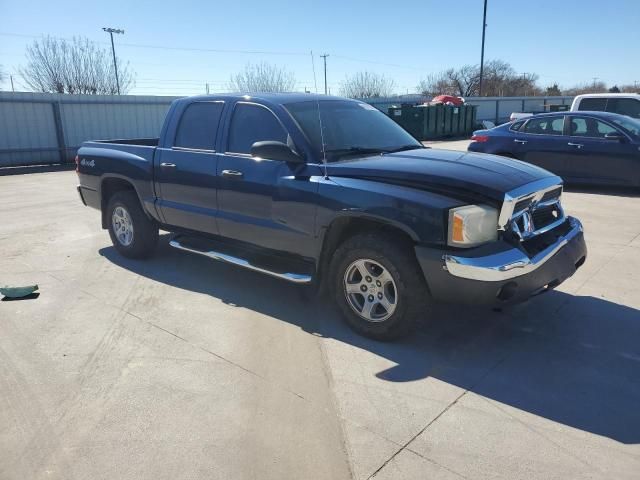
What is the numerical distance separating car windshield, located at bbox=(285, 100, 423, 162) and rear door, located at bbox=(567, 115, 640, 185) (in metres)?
6.10

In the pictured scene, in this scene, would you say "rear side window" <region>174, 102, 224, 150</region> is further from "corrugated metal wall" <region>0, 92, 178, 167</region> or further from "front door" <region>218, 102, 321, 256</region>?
"corrugated metal wall" <region>0, 92, 178, 167</region>

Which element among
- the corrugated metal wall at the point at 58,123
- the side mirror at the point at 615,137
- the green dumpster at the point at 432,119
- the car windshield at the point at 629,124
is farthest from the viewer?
the green dumpster at the point at 432,119

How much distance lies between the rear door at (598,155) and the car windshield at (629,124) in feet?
0.59

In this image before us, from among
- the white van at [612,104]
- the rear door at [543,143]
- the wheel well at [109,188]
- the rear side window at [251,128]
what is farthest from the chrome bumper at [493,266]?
the white van at [612,104]

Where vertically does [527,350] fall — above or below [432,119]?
below

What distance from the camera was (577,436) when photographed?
284cm

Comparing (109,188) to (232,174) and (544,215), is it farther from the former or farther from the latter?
(544,215)

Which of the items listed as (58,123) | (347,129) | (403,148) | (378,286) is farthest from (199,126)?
(58,123)

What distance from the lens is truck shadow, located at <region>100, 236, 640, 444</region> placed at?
3141mm

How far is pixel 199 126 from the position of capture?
524 centimetres

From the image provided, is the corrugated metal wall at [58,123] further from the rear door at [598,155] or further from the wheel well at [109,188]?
the rear door at [598,155]

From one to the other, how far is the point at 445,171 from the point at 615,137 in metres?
7.33

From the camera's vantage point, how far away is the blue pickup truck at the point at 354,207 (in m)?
3.50

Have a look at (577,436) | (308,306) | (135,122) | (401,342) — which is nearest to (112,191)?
(308,306)
